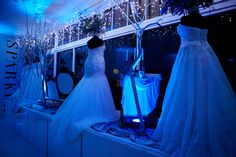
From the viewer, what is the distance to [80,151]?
2.29m

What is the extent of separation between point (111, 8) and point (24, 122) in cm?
297

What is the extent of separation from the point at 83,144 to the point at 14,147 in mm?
2179

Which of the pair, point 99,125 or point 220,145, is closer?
point 220,145

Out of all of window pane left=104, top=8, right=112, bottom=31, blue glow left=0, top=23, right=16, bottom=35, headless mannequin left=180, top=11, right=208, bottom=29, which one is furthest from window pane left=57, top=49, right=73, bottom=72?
headless mannequin left=180, top=11, right=208, bottom=29

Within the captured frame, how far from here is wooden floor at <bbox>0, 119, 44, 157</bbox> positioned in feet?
11.1

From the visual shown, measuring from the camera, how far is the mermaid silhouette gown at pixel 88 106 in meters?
2.31

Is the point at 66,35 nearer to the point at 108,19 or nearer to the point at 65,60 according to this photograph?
the point at 65,60

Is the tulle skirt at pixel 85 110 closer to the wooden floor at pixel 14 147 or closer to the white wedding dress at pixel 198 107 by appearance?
the white wedding dress at pixel 198 107

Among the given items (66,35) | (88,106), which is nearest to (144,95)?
(88,106)

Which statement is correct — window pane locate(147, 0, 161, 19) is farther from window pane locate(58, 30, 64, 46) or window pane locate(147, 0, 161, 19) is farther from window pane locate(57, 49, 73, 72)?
window pane locate(58, 30, 64, 46)

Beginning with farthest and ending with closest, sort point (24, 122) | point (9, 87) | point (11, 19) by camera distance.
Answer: point (9, 87), point (11, 19), point (24, 122)

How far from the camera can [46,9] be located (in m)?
3.97

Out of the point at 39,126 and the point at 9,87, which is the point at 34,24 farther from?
the point at 9,87

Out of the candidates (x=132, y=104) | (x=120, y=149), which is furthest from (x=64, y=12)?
(x=120, y=149)
